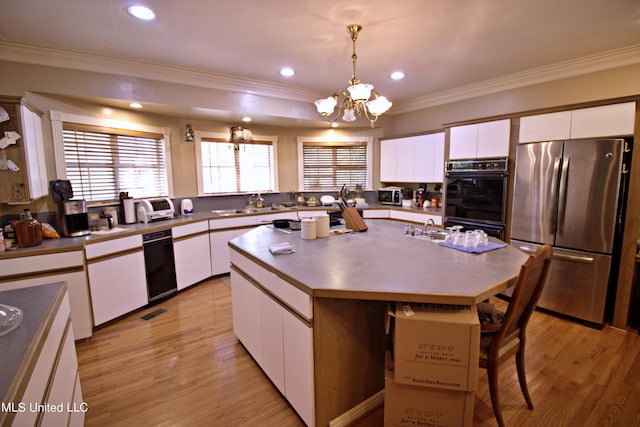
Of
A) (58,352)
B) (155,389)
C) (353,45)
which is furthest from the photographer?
(353,45)

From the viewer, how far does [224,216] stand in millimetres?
3992

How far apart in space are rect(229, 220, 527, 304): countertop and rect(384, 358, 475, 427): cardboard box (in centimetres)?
47

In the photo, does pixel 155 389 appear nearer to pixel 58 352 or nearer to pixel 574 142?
pixel 58 352

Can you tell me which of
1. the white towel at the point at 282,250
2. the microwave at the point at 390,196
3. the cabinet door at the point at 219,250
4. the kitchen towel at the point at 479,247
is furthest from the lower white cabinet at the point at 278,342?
the microwave at the point at 390,196

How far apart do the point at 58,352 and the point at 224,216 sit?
282 centimetres

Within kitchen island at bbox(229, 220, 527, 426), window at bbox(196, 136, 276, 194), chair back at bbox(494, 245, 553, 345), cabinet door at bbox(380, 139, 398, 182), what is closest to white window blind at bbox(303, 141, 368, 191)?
cabinet door at bbox(380, 139, 398, 182)

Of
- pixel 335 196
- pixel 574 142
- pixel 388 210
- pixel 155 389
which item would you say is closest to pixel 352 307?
pixel 155 389

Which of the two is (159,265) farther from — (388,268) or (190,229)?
(388,268)

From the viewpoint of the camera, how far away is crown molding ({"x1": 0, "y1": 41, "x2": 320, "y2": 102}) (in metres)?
2.59

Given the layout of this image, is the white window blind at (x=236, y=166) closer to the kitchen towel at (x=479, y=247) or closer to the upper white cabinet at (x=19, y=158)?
the upper white cabinet at (x=19, y=158)

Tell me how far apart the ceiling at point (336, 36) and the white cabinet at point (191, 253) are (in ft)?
4.90

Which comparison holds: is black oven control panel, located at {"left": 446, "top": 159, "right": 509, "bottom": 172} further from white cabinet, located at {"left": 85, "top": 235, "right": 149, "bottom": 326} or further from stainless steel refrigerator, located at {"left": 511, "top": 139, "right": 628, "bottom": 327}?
white cabinet, located at {"left": 85, "top": 235, "right": 149, "bottom": 326}

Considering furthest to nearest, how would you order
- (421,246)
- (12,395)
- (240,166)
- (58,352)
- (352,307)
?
(240,166)
(421,246)
(352,307)
(58,352)
(12,395)

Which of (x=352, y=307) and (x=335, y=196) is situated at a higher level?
(x=335, y=196)
